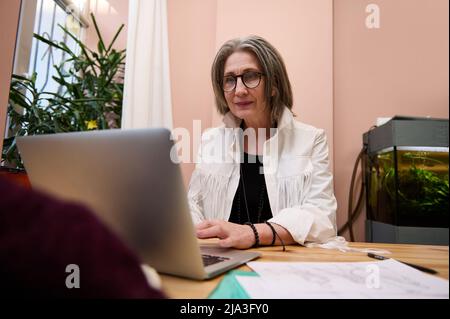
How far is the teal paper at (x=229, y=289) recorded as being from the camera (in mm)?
332

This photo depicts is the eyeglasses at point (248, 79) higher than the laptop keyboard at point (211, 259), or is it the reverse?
the eyeglasses at point (248, 79)

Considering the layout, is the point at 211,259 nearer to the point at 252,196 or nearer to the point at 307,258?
the point at 307,258

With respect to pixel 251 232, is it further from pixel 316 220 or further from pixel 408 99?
pixel 408 99

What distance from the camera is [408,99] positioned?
1.68 ft

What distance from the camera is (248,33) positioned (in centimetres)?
177

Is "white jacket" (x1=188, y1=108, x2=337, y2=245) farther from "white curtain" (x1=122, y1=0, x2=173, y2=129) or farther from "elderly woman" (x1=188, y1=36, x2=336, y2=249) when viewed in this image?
"white curtain" (x1=122, y1=0, x2=173, y2=129)

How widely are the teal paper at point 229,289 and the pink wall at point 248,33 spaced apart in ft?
3.91

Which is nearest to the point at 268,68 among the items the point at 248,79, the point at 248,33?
the point at 248,79

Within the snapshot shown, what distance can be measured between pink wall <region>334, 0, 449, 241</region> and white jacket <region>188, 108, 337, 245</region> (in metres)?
0.28

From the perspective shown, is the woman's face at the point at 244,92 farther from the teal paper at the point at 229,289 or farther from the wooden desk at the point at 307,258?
the teal paper at the point at 229,289

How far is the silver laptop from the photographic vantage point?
1.11 ft

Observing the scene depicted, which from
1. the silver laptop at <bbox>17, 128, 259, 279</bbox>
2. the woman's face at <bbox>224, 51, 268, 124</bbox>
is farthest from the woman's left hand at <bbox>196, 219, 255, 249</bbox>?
the woman's face at <bbox>224, 51, 268, 124</bbox>

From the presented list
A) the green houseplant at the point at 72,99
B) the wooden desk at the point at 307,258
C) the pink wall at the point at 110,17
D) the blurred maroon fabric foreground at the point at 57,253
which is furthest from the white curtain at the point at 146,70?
the blurred maroon fabric foreground at the point at 57,253

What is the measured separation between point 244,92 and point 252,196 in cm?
42
